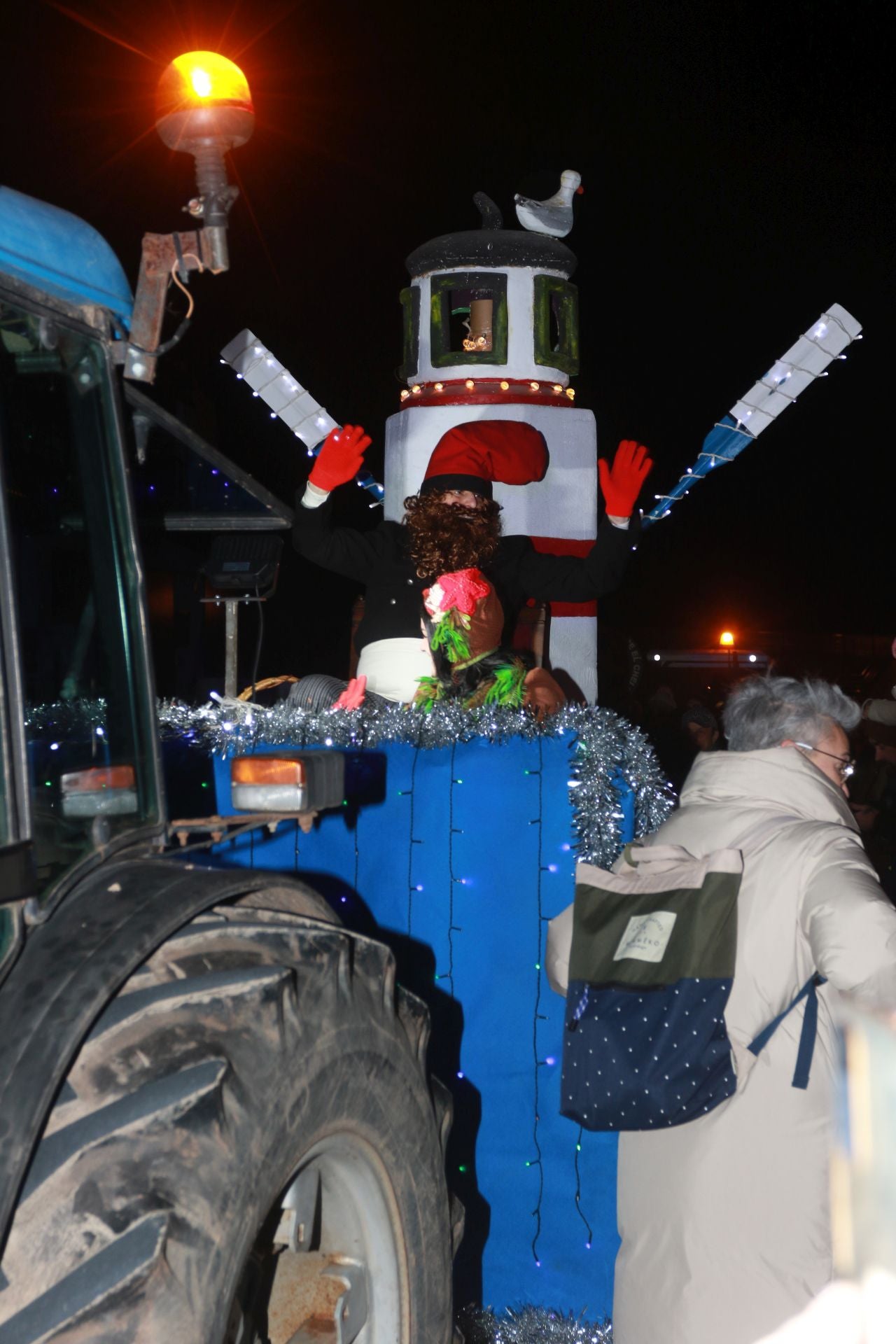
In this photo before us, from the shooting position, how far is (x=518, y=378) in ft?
24.4

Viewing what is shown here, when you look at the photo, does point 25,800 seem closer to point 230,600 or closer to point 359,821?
point 359,821

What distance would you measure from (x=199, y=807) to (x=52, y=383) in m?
2.06

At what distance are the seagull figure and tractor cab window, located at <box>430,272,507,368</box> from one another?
50 centimetres

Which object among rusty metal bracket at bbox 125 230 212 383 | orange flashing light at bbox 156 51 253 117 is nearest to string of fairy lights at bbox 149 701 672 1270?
rusty metal bracket at bbox 125 230 212 383

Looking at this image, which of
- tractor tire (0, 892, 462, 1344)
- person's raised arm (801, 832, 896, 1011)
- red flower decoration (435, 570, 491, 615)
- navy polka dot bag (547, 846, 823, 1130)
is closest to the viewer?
tractor tire (0, 892, 462, 1344)

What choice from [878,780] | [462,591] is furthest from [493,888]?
[878,780]

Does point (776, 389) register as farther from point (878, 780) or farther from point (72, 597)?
point (72, 597)

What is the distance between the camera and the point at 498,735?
11.3 feet

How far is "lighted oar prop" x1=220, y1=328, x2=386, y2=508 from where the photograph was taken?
7.58 metres

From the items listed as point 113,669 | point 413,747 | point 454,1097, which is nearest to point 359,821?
point 413,747

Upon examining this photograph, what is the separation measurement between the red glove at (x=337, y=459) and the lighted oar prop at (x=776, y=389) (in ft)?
9.57

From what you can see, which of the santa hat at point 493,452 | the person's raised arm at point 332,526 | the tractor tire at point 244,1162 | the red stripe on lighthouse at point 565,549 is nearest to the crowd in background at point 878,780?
the red stripe on lighthouse at point 565,549

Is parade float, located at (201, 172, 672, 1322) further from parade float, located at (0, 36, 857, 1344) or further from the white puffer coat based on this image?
the white puffer coat

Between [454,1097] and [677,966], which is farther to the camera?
[454,1097]
